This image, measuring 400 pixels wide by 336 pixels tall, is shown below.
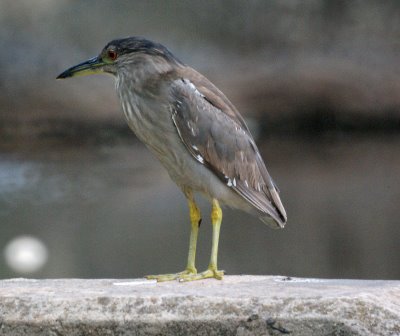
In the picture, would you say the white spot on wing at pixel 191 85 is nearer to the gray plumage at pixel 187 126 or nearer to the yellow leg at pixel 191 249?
the gray plumage at pixel 187 126

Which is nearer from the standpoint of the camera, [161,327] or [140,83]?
[161,327]

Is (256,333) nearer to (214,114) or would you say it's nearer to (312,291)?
(312,291)

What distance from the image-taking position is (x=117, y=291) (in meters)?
3.21

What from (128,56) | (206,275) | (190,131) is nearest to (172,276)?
(206,275)

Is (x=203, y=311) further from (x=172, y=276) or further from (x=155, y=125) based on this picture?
(x=155, y=125)

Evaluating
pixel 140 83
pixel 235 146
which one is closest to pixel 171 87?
pixel 140 83

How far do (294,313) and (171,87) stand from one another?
1.27m

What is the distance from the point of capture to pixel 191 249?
12.7ft

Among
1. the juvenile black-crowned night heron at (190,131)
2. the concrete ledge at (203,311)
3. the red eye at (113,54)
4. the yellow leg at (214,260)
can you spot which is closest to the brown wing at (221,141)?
the juvenile black-crowned night heron at (190,131)

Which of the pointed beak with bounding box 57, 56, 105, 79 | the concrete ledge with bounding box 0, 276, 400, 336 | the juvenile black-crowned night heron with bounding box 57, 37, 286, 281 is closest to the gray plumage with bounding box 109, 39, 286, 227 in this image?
the juvenile black-crowned night heron with bounding box 57, 37, 286, 281

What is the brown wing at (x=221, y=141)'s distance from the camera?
3.79 m

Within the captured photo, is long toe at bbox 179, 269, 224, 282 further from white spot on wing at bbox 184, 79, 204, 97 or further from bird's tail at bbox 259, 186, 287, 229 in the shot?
white spot on wing at bbox 184, 79, 204, 97

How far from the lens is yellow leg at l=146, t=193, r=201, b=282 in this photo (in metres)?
3.69

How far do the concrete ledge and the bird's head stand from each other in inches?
→ 43.4
